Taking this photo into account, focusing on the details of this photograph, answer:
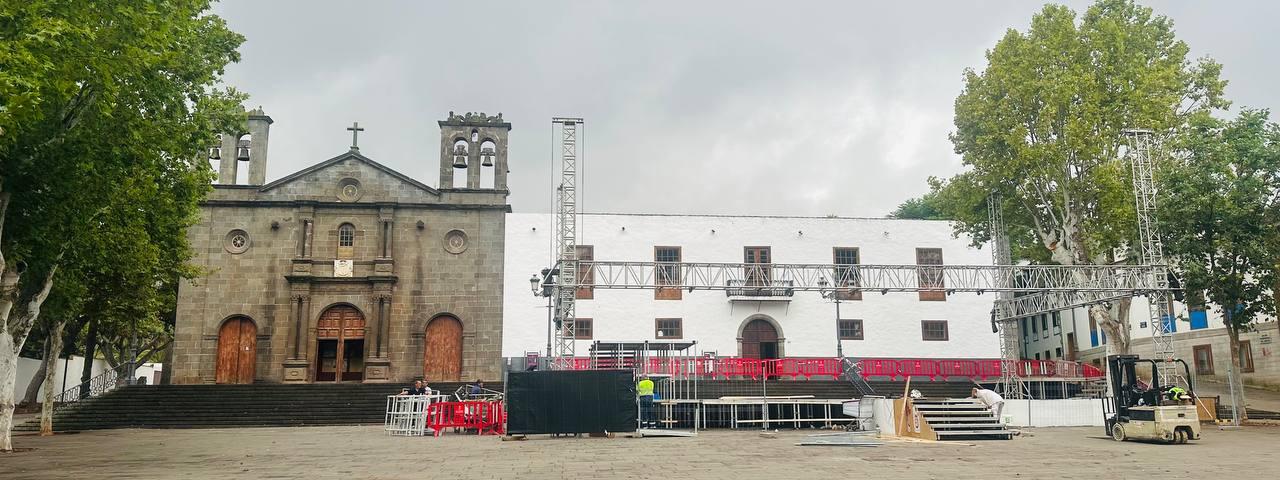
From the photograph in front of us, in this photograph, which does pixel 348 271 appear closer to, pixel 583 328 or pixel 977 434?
pixel 583 328

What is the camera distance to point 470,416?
70.0ft

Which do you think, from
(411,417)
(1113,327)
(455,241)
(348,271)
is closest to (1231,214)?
(1113,327)

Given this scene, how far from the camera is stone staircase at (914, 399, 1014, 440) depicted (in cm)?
1797

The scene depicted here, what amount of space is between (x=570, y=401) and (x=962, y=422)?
832 centimetres

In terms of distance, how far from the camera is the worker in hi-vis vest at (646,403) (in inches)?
837

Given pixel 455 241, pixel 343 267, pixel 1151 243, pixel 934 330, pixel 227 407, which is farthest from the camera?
pixel 934 330

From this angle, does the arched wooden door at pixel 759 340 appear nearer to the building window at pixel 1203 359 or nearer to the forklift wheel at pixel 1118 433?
the building window at pixel 1203 359

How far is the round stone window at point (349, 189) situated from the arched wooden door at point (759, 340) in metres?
16.6

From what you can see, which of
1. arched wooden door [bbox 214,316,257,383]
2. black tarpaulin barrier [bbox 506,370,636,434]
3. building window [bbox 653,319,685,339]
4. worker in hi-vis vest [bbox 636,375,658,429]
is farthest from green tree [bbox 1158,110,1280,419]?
arched wooden door [bbox 214,316,257,383]

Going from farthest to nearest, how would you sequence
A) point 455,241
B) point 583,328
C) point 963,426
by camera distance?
point 583,328 → point 455,241 → point 963,426

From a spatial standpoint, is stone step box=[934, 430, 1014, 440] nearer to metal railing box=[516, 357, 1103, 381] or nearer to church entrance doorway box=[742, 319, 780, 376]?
metal railing box=[516, 357, 1103, 381]

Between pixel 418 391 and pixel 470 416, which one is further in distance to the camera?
pixel 418 391

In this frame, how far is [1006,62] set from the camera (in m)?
29.3

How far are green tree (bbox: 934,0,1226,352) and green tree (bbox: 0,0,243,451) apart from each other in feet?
78.2
